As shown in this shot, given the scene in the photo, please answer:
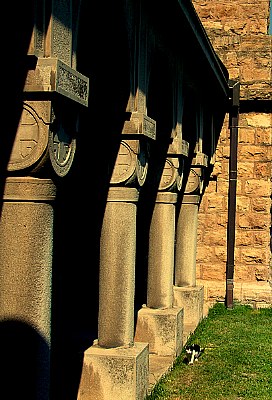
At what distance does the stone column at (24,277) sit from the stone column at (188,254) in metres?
6.45

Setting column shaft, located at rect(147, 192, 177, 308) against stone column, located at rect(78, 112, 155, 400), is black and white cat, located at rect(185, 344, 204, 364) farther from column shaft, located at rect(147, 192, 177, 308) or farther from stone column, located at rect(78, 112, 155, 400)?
stone column, located at rect(78, 112, 155, 400)

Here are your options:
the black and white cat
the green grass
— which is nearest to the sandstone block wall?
the green grass

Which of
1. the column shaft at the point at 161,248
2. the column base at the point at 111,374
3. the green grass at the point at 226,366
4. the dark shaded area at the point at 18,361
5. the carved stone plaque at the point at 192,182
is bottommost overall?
the green grass at the point at 226,366

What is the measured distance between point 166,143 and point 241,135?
14.7ft

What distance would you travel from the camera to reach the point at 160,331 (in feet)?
26.5

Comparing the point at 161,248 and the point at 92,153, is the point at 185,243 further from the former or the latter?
the point at 92,153

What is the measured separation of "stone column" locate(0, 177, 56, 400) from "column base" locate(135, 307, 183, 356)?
428cm

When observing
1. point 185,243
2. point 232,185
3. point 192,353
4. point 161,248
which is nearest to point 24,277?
point 161,248

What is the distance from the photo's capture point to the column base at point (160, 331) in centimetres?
804

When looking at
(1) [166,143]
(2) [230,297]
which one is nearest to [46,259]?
(1) [166,143]

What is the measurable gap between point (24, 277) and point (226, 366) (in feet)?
15.2

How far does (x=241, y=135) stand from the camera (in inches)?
477

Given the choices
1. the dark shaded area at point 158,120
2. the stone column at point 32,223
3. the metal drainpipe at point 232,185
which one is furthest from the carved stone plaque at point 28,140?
the metal drainpipe at point 232,185

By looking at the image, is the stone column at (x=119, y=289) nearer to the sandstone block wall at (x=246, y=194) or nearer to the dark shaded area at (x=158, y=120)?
the dark shaded area at (x=158, y=120)
